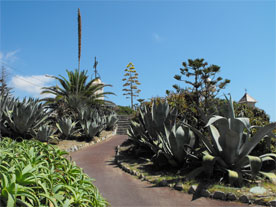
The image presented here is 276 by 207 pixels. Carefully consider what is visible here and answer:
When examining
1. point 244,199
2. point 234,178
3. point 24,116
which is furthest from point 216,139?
point 24,116

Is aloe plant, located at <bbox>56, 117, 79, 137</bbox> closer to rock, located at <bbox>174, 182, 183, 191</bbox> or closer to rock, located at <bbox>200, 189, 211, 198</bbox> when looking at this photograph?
rock, located at <bbox>174, 182, 183, 191</bbox>

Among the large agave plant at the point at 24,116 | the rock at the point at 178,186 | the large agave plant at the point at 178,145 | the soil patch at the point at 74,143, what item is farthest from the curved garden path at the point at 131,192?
the large agave plant at the point at 24,116

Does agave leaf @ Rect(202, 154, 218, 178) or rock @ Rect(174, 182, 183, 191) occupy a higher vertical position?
agave leaf @ Rect(202, 154, 218, 178)

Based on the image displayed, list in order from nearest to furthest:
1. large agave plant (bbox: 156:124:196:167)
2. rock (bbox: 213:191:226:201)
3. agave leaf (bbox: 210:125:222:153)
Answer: rock (bbox: 213:191:226:201)
agave leaf (bbox: 210:125:222:153)
large agave plant (bbox: 156:124:196:167)

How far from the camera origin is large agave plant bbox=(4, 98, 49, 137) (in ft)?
29.5

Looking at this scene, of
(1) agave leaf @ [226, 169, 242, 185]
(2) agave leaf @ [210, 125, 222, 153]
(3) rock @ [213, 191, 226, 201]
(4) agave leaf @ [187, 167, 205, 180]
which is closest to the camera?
(3) rock @ [213, 191, 226, 201]

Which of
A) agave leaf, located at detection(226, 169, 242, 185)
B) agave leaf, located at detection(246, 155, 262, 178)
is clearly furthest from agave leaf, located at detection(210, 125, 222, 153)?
agave leaf, located at detection(246, 155, 262, 178)

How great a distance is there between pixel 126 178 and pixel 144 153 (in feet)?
7.86

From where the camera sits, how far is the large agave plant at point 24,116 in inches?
353

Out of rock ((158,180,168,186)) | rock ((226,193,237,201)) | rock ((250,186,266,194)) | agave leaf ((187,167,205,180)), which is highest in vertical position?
agave leaf ((187,167,205,180))

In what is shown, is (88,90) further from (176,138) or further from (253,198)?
(253,198)

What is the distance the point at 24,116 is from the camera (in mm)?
8953

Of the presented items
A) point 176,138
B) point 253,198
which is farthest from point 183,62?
point 253,198

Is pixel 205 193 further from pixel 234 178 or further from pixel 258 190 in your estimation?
pixel 258 190
